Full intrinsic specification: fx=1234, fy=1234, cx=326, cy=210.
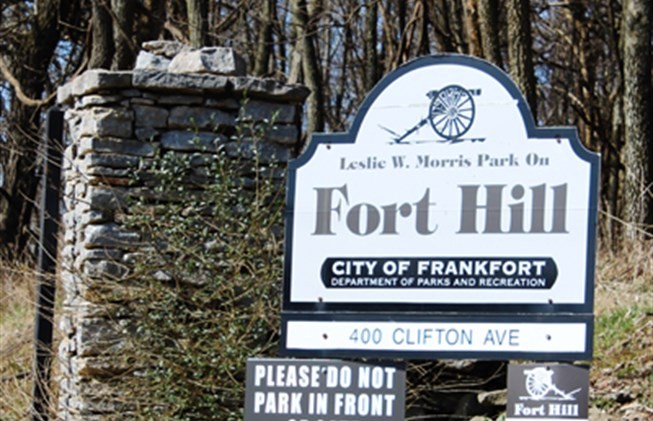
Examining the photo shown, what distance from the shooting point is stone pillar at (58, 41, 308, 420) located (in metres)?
7.60

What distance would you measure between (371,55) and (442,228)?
13.2 meters

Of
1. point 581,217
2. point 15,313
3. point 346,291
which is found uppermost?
point 581,217

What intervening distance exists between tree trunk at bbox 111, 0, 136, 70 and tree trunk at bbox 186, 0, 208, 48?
69 centimetres

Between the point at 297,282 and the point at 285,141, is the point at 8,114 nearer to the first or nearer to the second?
the point at 285,141

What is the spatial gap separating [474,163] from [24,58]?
1420cm

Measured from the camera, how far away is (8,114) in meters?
21.3

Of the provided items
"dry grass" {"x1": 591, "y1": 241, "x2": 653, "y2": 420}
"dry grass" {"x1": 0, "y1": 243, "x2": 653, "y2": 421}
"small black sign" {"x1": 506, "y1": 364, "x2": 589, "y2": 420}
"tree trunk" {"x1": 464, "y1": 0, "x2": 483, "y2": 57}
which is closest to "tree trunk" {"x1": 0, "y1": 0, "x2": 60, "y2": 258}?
"tree trunk" {"x1": 464, "y1": 0, "x2": 483, "y2": 57}

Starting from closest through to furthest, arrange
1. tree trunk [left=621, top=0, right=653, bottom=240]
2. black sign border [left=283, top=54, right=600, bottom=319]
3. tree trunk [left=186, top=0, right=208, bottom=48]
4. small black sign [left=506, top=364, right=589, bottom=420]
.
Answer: small black sign [left=506, top=364, right=589, bottom=420] < black sign border [left=283, top=54, right=600, bottom=319] < tree trunk [left=621, top=0, right=653, bottom=240] < tree trunk [left=186, top=0, right=208, bottom=48]

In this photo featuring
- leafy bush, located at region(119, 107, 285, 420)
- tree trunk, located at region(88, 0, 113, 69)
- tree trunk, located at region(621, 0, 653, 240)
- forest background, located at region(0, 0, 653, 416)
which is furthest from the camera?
tree trunk, located at region(88, 0, 113, 69)

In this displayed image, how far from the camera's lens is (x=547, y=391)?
4.57 meters

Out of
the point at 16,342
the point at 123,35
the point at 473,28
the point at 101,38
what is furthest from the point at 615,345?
the point at 101,38

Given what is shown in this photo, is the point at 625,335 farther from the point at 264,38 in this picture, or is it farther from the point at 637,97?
the point at 264,38

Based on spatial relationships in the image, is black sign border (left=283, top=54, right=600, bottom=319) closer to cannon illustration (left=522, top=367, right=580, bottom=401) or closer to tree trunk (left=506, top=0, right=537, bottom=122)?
cannon illustration (left=522, top=367, right=580, bottom=401)

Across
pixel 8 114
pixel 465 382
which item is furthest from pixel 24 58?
pixel 465 382
